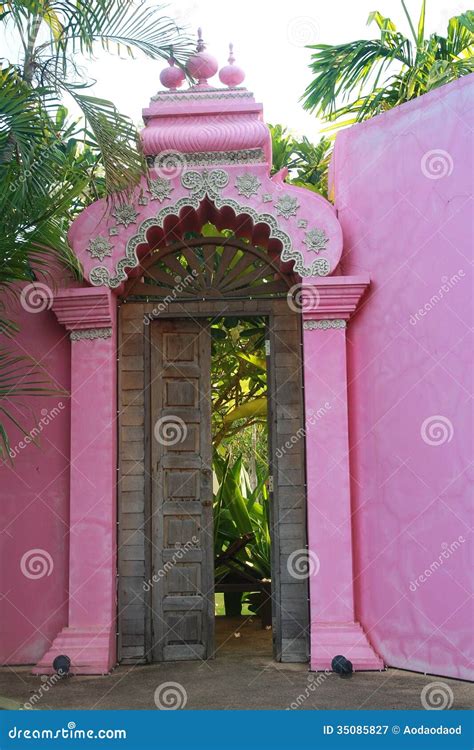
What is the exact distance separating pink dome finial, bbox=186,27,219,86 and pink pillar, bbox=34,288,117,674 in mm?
1912

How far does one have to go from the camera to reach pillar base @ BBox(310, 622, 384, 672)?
6.62 m

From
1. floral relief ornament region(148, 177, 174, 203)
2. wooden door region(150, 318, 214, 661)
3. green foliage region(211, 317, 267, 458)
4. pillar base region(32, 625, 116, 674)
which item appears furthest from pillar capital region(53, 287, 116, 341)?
pillar base region(32, 625, 116, 674)

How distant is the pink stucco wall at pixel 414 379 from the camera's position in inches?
253

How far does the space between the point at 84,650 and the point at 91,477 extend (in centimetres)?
127

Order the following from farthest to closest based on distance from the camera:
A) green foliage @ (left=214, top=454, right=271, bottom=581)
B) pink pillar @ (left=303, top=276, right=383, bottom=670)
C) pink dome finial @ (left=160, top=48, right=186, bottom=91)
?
green foliage @ (left=214, top=454, right=271, bottom=581) < pink dome finial @ (left=160, top=48, right=186, bottom=91) < pink pillar @ (left=303, top=276, right=383, bottom=670)

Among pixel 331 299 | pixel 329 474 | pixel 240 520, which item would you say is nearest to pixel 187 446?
pixel 329 474

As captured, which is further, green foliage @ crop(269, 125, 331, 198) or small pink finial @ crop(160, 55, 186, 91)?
green foliage @ crop(269, 125, 331, 198)

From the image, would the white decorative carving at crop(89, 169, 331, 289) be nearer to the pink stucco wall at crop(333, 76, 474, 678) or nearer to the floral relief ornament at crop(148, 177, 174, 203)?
the floral relief ornament at crop(148, 177, 174, 203)

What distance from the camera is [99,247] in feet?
23.8

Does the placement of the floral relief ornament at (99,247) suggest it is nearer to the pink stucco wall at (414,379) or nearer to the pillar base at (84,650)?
the pink stucco wall at (414,379)

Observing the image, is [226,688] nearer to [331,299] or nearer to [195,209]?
[331,299]

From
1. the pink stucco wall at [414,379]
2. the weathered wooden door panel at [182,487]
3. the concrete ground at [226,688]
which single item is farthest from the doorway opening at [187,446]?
the pink stucco wall at [414,379]

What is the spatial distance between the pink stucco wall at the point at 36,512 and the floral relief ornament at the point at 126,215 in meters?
0.93

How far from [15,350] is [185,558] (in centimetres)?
212
